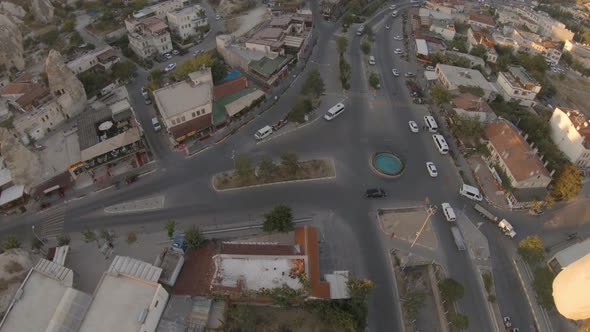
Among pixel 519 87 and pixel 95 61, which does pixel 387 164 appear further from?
pixel 95 61

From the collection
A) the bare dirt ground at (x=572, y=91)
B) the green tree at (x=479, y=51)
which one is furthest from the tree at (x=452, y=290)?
the bare dirt ground at (x=572, y=91)

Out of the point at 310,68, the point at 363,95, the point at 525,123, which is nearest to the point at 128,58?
the point at 310,68

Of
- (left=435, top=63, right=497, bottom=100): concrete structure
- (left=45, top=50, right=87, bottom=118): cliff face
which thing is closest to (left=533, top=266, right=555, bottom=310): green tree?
(left=435, top=63, right=497, bottom=100): concrete structure

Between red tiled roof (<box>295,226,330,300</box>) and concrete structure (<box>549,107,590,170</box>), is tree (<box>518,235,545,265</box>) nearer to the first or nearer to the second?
concrete structure (<box>549,107,590,170</box>)

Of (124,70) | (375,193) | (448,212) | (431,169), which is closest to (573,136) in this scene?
(431,169)

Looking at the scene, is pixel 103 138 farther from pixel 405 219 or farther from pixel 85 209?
pixel 405 219

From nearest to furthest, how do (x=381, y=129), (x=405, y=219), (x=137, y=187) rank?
(x=405, y=219), (x=137, y=187), (x=381, y=129)
